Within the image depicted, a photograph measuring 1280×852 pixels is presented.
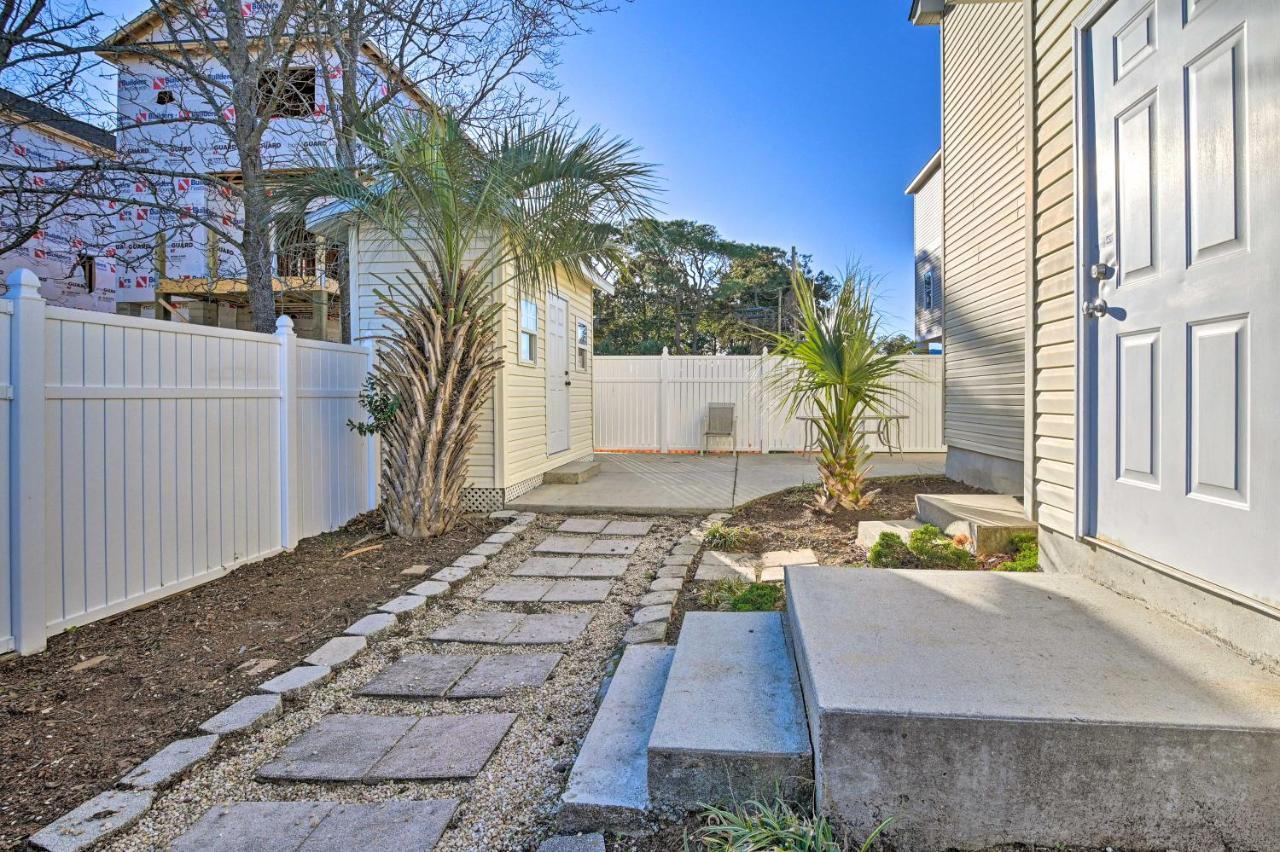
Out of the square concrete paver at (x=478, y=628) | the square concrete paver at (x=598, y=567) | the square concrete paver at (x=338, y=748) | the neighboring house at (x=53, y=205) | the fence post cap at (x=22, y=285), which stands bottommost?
the square concrete paver at (x=338, y=748)

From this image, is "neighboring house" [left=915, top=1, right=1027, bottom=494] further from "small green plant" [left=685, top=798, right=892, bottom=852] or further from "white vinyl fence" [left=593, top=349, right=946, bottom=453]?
"small green plant" [left=685, top=798, right=892, bottom=852]

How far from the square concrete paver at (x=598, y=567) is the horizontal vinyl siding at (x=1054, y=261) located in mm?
2250

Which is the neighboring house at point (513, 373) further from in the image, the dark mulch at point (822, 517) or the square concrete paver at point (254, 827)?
the square concrete paver at point (254, 827)

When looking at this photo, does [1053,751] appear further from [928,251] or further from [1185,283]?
[928,251]

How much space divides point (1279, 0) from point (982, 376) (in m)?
4.74

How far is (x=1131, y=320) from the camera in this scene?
7.02 feet

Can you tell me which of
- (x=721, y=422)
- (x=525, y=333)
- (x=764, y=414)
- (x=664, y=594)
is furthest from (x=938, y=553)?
(x=764, y=414)

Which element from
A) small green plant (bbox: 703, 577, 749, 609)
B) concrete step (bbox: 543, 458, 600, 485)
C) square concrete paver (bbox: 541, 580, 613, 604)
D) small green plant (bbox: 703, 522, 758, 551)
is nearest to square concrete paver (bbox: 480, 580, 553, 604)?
square concrete paver (bbox: 541, 580, 613, 604)

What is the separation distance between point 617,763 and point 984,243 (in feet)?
19.0

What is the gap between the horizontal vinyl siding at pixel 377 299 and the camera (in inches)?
237

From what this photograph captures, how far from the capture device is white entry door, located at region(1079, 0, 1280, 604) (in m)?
1.60

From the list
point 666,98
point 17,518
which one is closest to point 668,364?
point 666,98

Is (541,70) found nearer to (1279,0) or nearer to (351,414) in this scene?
(351,414)

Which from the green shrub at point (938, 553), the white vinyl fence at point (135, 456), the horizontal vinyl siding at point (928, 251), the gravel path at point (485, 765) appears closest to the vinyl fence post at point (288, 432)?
the white vinyl fence at point (135, 456)
